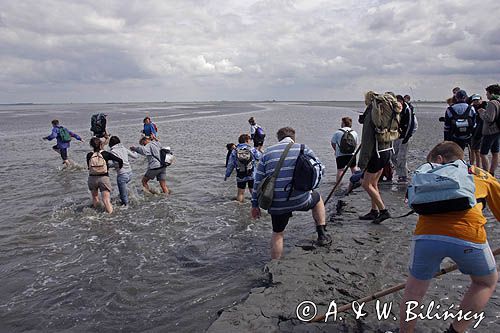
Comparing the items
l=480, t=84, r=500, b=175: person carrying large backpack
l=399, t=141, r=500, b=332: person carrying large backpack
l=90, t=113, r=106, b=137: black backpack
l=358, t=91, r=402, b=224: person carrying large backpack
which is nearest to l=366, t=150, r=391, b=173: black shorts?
l=358, t=91, r=402, b=224: person carrying large backpack

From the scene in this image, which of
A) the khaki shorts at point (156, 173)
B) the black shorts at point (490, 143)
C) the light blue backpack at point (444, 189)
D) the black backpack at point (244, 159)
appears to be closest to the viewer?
the light blue backpack at point (444, 189)

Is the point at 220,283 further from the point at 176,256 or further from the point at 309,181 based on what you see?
the point at 309,181

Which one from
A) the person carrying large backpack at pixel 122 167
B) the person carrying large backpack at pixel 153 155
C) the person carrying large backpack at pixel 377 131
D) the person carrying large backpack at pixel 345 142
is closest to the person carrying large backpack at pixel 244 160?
the person carrying large backpack at pixel 345 142

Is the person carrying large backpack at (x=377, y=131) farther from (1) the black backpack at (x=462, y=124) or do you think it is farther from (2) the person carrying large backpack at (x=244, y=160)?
(2) the person carrying large backpack at (x=244, y=160)

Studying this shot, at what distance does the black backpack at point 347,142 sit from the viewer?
27.5ft

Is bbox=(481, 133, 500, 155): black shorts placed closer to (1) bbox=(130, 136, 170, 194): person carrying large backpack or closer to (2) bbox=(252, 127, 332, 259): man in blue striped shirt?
(2) bbox=(252, 127, 332, 259): man in blue striped shirt

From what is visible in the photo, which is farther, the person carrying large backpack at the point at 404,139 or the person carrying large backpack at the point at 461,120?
the person carrying large backpack at the point at 461,120

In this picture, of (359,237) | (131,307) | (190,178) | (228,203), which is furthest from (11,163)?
(359,237)

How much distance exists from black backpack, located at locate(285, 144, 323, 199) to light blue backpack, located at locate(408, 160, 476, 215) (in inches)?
74.5

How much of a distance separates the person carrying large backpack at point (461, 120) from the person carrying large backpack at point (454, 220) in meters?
5.90

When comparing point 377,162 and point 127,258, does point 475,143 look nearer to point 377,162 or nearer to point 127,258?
point 377,162

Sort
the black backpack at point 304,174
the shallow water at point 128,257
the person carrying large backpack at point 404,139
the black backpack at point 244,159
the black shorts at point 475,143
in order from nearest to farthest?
the black backpack at point 304,174 < the shallow water at point 128,257 < the person carrying large backpack at point 404,139 < the black shorts at point 475,143 < the black backpack at point 244,159

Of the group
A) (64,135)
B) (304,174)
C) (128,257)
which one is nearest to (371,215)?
(304,174)

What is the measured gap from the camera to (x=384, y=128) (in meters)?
5.85
